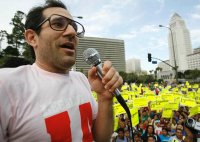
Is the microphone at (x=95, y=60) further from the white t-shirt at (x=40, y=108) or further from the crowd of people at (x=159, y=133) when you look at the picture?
the crowd of people at (x=159, y=133)

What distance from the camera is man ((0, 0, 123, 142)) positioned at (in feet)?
4.40

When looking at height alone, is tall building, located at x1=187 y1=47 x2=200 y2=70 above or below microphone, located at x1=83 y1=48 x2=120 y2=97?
above

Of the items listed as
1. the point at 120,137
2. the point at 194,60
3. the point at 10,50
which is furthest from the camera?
Result: the point at 194,60

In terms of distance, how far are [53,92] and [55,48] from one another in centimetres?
28

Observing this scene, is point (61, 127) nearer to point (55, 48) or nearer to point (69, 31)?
point (55, 48)

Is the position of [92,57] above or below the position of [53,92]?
above

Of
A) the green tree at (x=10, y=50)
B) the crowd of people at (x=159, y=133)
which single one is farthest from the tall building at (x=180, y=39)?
the crowd of people at (x=159, y=133)

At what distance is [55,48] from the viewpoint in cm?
164

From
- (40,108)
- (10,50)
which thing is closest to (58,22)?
(40,108)

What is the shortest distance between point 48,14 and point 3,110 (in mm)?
716

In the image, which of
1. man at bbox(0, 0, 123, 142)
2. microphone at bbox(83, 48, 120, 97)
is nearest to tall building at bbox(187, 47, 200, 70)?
microphone at bbox(83, 48, 120, 97)

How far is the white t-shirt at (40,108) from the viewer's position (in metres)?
1.33

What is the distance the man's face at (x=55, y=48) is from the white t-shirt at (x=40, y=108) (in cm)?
6

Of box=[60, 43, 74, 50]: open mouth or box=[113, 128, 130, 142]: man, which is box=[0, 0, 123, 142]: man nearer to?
box=[60, 43, 74, 50]: open mouth
